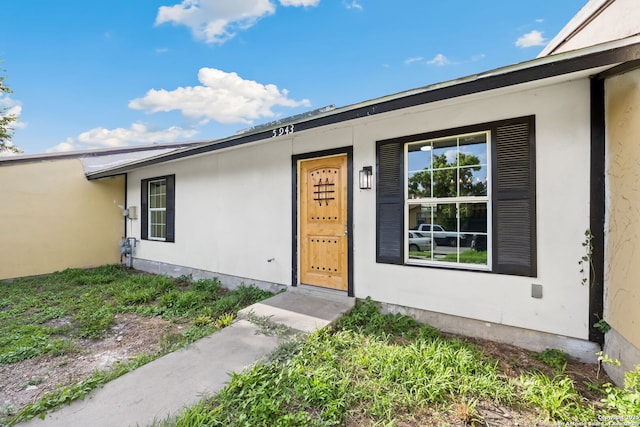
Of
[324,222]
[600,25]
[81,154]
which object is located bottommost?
[324,222]

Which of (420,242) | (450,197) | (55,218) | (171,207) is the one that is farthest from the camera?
(55,218)

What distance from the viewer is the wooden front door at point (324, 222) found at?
4152 mm

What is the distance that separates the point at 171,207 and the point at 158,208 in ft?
2.83

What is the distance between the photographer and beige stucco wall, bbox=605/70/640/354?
2.09 meters

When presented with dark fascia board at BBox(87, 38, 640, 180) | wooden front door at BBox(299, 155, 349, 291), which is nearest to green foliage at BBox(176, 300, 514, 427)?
wooden front door at BBox(299, 155, 349, 291)

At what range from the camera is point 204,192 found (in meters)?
5.96

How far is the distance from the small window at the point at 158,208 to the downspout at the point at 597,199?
23.4ft

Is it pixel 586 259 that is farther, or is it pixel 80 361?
pixel 80 361

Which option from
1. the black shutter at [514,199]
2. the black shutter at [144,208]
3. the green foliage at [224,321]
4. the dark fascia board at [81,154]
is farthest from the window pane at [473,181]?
the black shutter at [144,208]

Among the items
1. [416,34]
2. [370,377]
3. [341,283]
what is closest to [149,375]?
[370,377]

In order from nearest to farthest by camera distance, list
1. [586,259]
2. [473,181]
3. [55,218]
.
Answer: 1. [586,259]
2. [473,181]
3. [55,218]

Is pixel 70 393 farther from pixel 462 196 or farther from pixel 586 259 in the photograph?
pixel 586 259

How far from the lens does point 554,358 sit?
2.64 meters

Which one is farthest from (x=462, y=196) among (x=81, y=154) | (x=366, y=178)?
(x=81, y=154)
